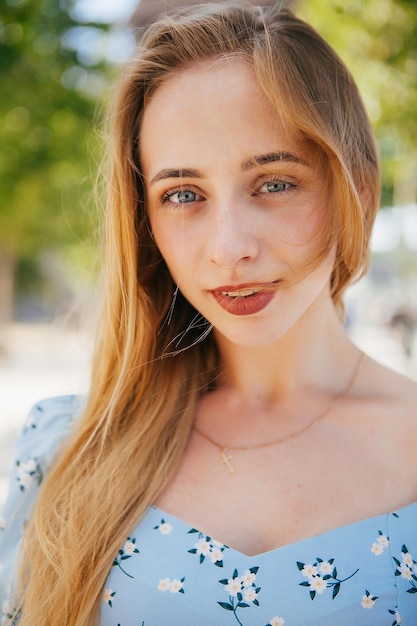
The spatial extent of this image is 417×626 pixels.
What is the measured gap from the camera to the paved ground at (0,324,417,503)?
7.54ft

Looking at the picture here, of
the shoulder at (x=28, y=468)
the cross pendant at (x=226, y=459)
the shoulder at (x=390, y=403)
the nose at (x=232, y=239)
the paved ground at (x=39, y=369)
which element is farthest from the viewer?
the paved ground at (x=39, y=369)

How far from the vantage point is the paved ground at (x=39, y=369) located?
7.54ft

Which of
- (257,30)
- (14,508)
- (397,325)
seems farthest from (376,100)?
(397,325)

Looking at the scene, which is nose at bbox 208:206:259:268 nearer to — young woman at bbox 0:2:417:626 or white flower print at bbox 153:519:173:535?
young woman at bbox 0:2:417:626

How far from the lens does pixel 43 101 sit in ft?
24.1

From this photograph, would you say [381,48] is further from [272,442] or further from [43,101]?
[272,442]

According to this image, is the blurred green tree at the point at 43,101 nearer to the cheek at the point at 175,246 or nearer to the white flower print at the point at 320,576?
the cheek at the point at 175,246

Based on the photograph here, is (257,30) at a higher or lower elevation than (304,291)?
higher

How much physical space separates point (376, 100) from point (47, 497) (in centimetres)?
495

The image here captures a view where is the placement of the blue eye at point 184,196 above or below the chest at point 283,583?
above

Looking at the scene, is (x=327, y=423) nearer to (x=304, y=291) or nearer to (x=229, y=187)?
(x=304, y=291)

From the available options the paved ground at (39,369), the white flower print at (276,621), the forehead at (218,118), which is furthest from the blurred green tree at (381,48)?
the white flower print at (276,621)

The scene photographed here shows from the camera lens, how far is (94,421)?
6.49 feet

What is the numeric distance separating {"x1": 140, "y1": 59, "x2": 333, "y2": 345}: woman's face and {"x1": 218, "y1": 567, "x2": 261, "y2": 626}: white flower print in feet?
1.78
